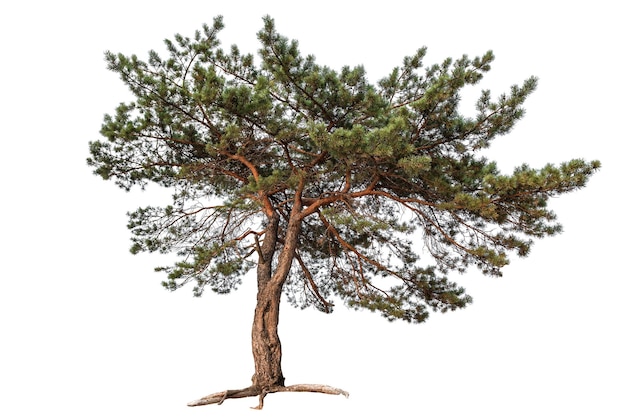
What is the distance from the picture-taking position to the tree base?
5.51 metres

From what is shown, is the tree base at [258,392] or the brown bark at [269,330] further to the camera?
the brown bark at [269,330]

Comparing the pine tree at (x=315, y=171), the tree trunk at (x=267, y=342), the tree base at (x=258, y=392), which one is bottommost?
the tree base at (x=258, y=392)

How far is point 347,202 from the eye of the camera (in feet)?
19.9

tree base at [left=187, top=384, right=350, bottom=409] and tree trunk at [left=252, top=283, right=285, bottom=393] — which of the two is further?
Result: tree trunk at [left=252, top=283, right=285, bottom=393]

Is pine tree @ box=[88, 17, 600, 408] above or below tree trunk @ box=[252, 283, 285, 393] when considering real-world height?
above

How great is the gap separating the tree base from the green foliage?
3.61ft

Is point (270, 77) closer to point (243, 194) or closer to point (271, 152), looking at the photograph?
point (271, 152)

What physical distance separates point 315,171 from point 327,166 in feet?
0.57

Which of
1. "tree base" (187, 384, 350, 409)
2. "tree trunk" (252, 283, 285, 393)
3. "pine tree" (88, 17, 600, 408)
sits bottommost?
"tree base" (187, 384, 350, 409)

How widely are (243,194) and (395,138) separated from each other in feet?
6.28

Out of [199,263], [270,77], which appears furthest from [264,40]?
[199,263]

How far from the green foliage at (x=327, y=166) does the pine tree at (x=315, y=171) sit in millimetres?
16

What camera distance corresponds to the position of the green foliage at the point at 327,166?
518cm

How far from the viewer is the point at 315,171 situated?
610cm
